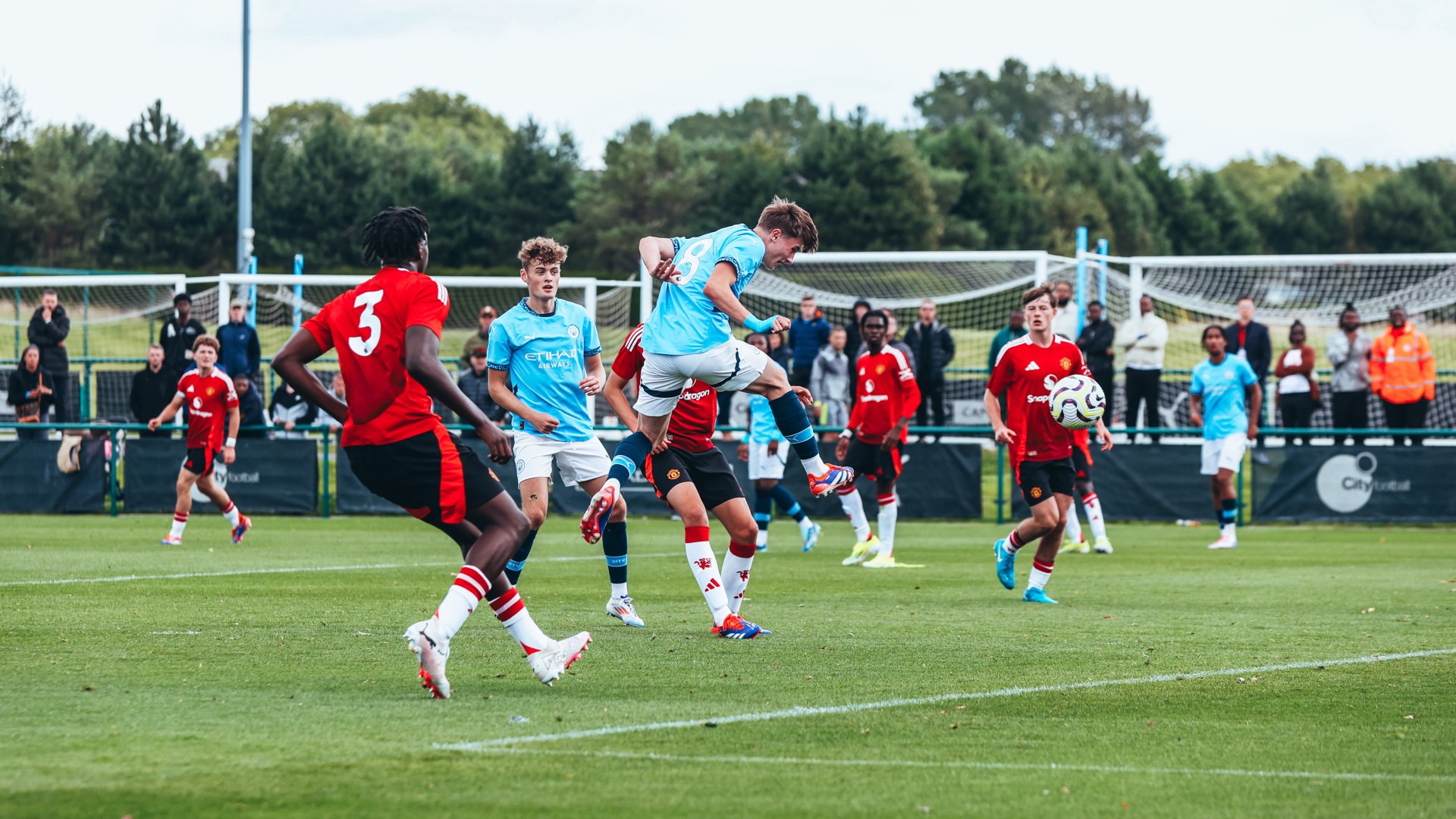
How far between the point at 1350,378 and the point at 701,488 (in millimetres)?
15946

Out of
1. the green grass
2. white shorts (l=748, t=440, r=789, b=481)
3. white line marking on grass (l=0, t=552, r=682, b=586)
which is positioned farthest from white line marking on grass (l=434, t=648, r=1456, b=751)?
white shorts (l=748, t=440, r=789, b=481)

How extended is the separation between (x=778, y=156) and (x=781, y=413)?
2802 inches

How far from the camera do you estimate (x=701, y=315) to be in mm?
8836

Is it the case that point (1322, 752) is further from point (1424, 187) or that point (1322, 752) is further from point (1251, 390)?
point (1424, 187)

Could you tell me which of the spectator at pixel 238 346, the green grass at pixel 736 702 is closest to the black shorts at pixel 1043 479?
the green grass at pixel 736 702

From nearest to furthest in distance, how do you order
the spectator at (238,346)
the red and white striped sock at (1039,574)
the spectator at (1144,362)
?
the red and white striped sock at (1039,574)
the spectator at (238,346)
the spectator at (1144,362)

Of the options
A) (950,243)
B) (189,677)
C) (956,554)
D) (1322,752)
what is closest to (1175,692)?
(1322,752)

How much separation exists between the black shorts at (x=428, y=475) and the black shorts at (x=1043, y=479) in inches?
211

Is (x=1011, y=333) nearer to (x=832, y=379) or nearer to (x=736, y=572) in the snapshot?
(x=832, y=379)

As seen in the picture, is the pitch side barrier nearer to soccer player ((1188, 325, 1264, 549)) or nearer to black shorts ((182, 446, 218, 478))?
soccer player ((1188, 325, 1264, 549))

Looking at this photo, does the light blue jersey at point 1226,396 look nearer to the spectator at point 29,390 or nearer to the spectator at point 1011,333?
the spectator at point 1011,333

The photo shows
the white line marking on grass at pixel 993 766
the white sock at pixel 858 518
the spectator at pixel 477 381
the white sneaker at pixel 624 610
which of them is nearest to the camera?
the white line marking on grass at pixel 993 766

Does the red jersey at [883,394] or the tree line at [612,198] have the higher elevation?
the tree line at [612,198]

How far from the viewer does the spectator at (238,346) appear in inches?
878
